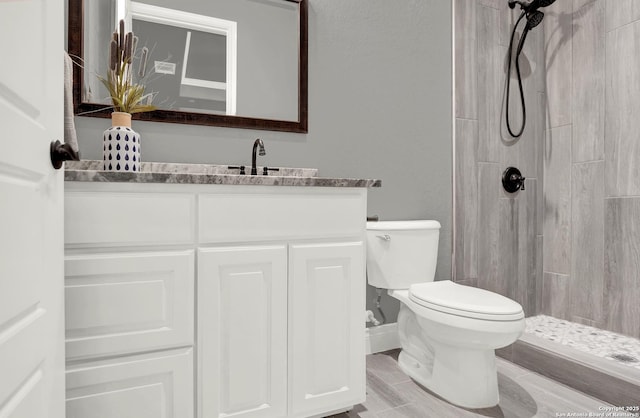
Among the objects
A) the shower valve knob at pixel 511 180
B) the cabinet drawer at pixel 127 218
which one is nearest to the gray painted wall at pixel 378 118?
the shower valve knob at pixel 511 180

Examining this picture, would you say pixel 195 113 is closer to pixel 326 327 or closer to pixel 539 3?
pixel 326 327

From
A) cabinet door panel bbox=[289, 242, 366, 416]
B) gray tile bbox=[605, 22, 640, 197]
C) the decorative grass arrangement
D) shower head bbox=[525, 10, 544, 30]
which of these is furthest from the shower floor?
the decorative grass arrangement

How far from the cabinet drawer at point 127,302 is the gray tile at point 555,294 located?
2379 millimetres

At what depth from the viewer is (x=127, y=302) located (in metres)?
0.98

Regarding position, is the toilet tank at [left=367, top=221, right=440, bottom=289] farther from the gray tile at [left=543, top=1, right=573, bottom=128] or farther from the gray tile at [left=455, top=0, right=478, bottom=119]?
the gray tile at [left=543, top=1, right=573, bottom=128]

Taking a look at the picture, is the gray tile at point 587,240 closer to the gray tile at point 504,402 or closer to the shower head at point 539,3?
the gray tile at point 504,402

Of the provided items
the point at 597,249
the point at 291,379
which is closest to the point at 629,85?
the point at 597,249

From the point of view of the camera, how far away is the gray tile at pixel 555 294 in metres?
2.33

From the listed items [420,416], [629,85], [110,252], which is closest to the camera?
[110,252]

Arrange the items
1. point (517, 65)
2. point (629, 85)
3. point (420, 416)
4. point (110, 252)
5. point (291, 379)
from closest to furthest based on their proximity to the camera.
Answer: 1. point (110, 252)
2. point (291, 379)
3. point (420, 416)
4. point (629, 85)
5. point (517, 65)

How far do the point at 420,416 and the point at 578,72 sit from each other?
228 cm

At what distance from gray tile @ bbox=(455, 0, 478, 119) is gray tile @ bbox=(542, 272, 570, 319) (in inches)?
48.0

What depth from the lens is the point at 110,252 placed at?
0.97m
